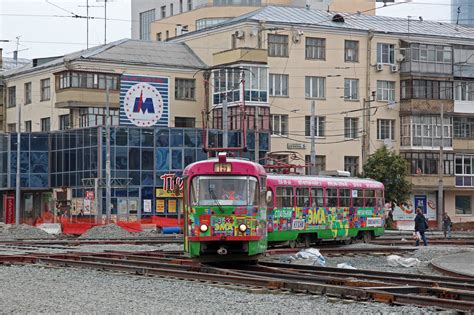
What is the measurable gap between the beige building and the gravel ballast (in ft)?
167

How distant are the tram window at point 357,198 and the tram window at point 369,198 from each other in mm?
426

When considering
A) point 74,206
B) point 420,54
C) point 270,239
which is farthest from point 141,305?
point 420,54

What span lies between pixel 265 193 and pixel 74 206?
44.4m

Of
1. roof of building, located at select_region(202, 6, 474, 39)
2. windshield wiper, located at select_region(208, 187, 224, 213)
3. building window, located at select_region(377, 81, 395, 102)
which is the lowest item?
windshield wiper, located at select_region(208, 187, 224, 213)

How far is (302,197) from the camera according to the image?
36.9m

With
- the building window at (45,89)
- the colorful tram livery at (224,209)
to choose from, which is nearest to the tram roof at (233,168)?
the colorful tram livery at (224,209)

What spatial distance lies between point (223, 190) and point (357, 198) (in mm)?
15880

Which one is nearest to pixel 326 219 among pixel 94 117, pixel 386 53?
pixel 94 117

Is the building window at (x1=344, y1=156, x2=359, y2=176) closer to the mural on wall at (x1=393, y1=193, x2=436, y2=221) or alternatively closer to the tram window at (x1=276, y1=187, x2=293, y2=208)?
the mural on wall at (x1=393, y1=193, x2=436, y2=221)

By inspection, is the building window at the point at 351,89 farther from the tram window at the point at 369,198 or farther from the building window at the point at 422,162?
the tram window at the point at 369,198

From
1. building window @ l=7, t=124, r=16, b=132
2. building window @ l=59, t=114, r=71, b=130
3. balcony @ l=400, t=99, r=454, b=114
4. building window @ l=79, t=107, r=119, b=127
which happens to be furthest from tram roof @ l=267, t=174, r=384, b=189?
building window @ l=7, t=124, r=16, b=132

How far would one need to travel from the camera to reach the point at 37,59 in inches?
3366

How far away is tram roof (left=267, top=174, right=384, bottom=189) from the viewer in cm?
3550

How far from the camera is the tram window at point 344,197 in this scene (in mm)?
39500
